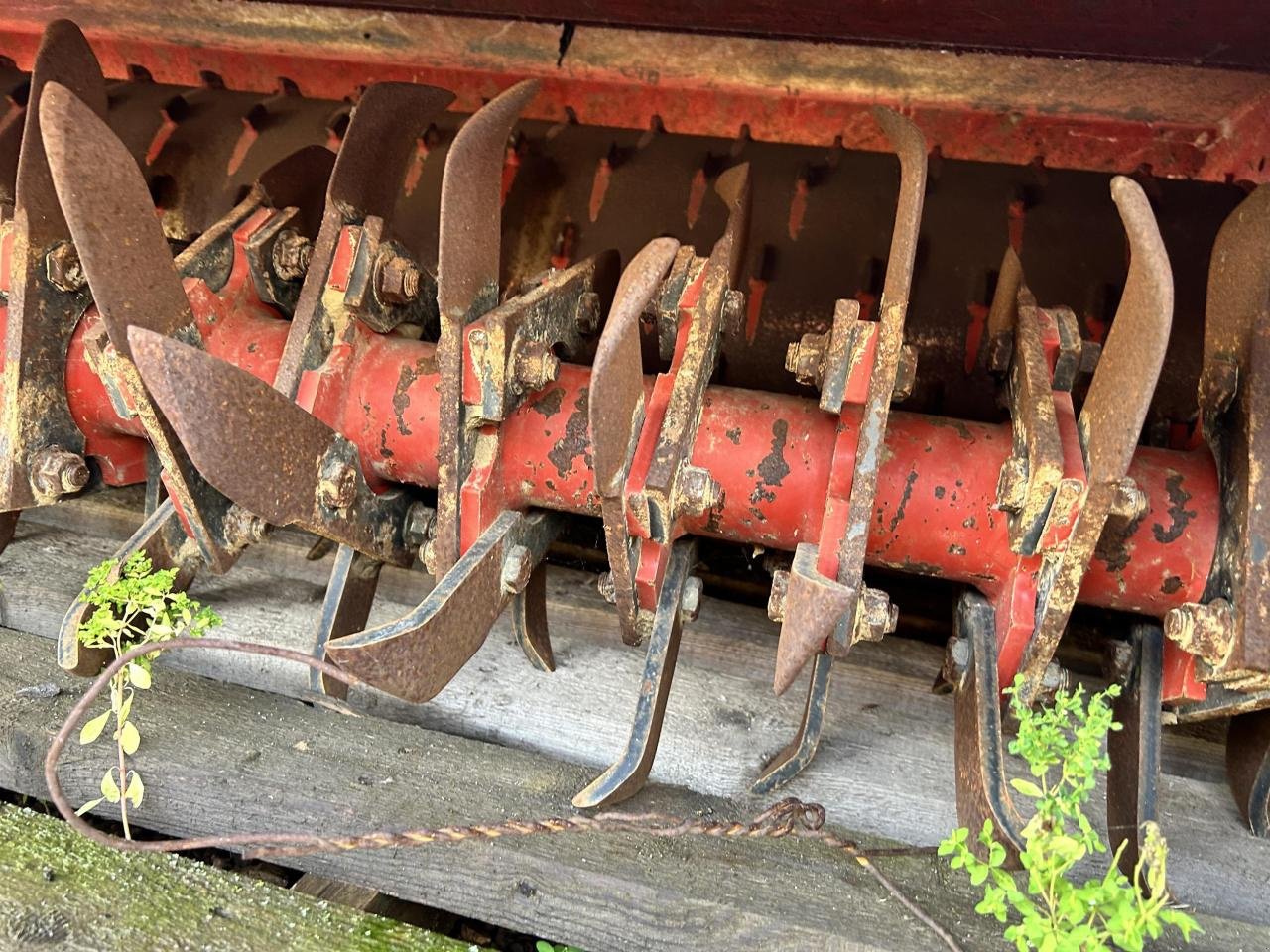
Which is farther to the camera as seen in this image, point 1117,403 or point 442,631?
point 442,631

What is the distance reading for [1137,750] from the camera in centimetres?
132

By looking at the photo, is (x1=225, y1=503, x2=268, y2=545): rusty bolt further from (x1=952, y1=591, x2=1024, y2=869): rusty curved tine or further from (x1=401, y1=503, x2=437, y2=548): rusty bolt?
(x1=952, y1=591, x2=1024, y2=869): rusty curved tine

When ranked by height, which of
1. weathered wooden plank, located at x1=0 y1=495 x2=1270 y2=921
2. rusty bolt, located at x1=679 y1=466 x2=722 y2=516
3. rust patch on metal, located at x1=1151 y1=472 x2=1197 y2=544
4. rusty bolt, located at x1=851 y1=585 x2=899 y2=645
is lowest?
weathered wooden plank, located at x1=0 y1=495 x2=1270 y2=921

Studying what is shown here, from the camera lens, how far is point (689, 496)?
126 cm

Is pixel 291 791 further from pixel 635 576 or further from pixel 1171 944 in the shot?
pixel 1171 944

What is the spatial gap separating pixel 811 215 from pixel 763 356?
12.8 inches

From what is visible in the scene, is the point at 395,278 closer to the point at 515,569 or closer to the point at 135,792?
the point at 515,569

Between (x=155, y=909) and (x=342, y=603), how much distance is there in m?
0.54

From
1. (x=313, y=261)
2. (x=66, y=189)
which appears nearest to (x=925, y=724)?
(x=313, y=261)

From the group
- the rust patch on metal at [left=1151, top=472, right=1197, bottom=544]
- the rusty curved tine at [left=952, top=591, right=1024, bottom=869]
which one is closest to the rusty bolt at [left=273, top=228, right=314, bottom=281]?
the rusty curved tine at [left=952, top=591, right=1024, bottom=869]

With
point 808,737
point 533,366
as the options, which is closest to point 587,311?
point 533,366

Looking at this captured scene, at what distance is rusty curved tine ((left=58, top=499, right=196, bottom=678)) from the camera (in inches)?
59.7

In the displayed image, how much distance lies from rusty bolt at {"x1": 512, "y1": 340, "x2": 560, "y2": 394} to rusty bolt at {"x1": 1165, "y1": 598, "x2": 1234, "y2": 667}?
0.92 meters

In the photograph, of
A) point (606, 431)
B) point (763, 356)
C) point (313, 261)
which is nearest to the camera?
point (606, 431)
